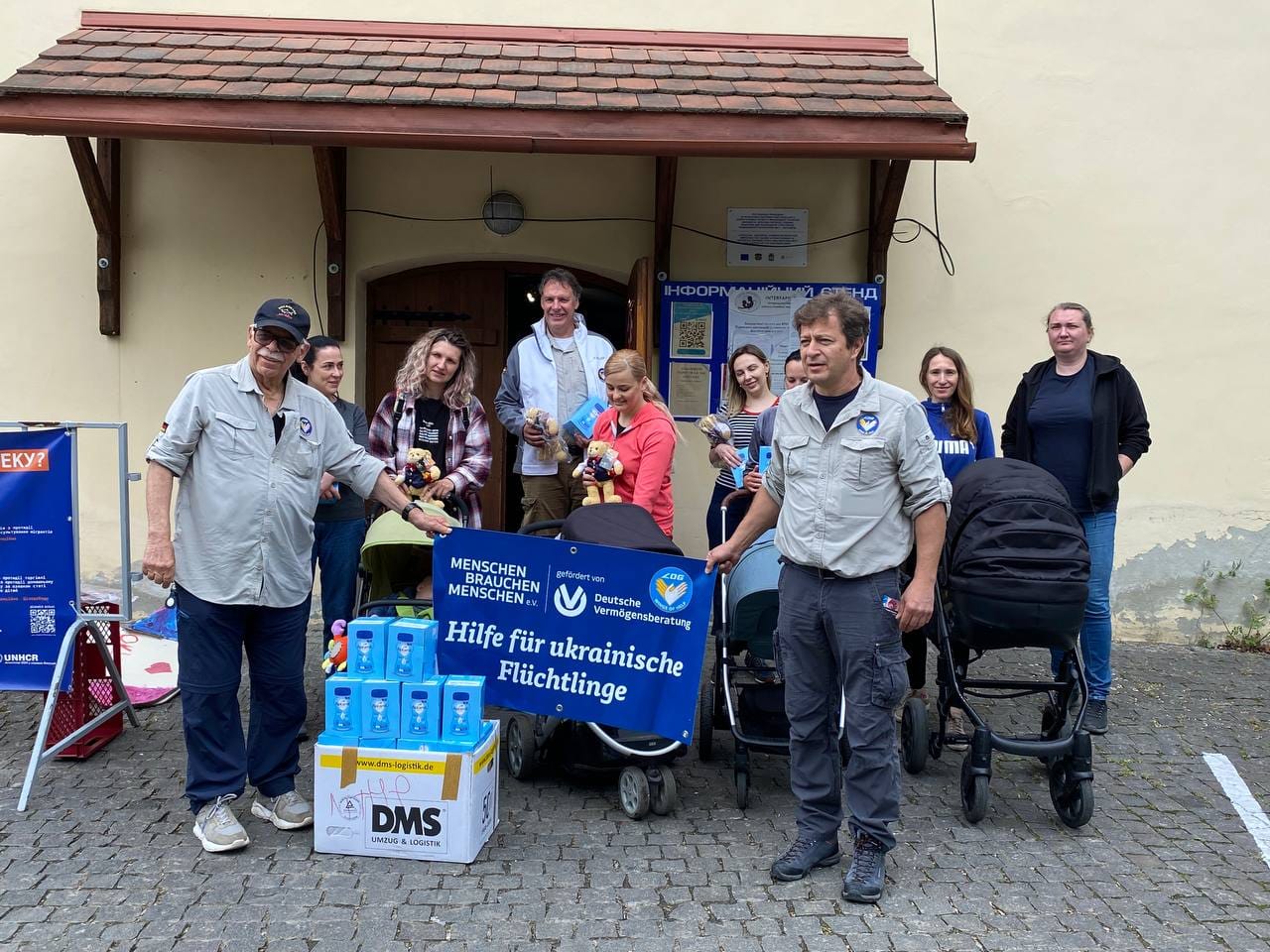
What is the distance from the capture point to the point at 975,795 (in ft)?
13.9

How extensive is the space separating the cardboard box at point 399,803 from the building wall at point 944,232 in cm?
377

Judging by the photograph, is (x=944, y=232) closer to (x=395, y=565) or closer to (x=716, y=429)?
(x=716, y=429)

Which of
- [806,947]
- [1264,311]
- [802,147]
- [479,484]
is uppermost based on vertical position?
[802,147]

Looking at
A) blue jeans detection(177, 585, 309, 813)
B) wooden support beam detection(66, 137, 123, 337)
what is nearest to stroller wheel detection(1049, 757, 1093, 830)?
blue jeans detection(177, 585, 309, 813)

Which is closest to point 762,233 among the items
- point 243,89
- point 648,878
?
point 243,89

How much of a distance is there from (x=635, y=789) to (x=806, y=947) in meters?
1.09

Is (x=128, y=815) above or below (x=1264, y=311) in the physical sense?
below

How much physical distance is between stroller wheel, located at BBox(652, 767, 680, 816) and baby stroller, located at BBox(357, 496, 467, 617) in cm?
Result: 125

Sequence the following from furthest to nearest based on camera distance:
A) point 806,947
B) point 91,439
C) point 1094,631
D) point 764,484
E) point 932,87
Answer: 1. point 91,439
2. point 932,87
3. point 1094,631
4. point 764,484
5. point 806,947

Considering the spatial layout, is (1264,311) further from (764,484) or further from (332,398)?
(332,398)

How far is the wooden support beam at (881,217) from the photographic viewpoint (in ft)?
22.2

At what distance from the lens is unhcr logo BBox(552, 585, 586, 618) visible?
421cm

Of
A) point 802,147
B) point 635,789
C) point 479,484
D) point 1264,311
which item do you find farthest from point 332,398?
point 1264,311

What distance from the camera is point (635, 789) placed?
426 centimetres
